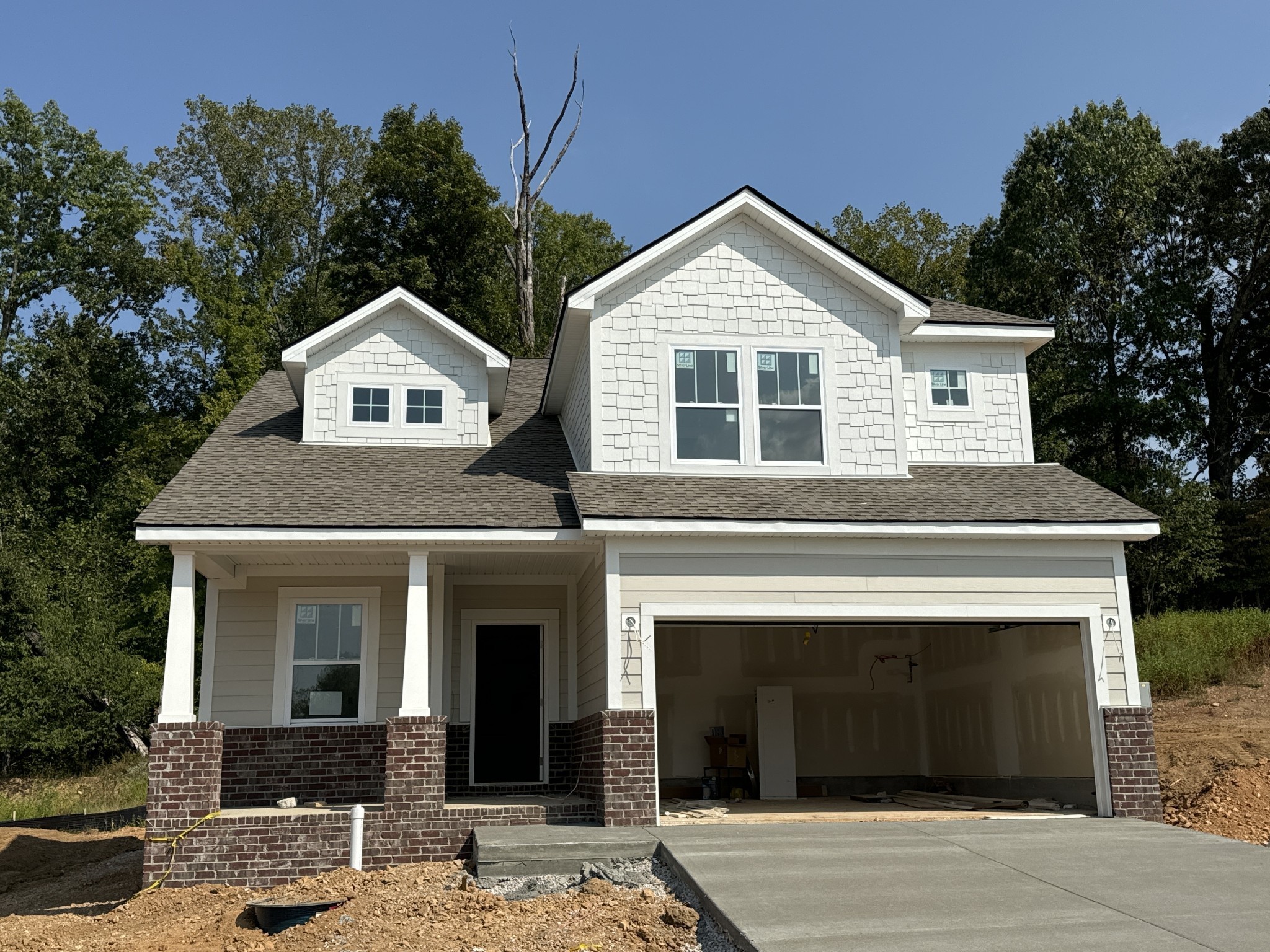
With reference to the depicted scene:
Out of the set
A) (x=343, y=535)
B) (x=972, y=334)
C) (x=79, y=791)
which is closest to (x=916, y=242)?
(x=972, y=334)

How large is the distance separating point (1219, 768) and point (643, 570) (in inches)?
318

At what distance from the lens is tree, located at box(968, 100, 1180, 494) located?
2919 centimetres

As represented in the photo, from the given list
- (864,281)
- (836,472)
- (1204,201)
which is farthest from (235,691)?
(1204,201)

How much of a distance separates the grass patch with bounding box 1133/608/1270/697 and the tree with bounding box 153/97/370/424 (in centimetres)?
2371

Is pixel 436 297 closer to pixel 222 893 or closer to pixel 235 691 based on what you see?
pixel 235 691

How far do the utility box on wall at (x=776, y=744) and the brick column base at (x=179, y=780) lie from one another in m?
8.29

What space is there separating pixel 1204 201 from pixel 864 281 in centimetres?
2301

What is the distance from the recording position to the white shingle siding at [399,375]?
14742 millimetres

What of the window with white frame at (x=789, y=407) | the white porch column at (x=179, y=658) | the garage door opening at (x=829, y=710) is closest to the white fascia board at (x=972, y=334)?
the window with white frame at (x=789, y=407)

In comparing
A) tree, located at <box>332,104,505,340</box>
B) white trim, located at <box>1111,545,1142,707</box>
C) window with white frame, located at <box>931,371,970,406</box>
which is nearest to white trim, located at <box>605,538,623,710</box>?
white trim, located at <box>1111,545,1142,707</box>

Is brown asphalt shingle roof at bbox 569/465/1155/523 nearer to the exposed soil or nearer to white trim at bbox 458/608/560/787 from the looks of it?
white trim at bbox 458/608/560/787

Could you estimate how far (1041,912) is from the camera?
7.34m

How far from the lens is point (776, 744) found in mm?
16453

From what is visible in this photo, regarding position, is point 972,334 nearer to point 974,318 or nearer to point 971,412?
point 974,318
